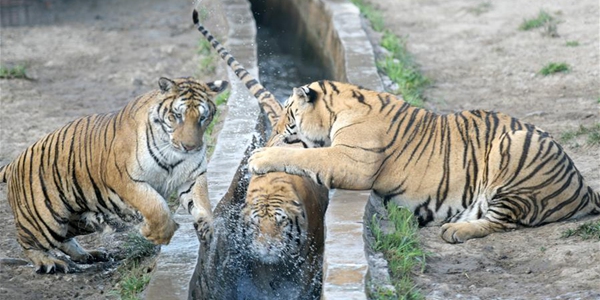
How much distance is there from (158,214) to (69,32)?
6.37 metres

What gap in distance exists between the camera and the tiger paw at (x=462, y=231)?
4961 mm

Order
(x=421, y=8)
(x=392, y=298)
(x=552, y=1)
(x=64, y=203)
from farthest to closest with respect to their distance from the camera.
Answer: (x=421, y=8) < (x=552, y=1) < (x=64, y=203) < (x=392, y=298)

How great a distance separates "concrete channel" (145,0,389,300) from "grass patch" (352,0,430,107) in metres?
0.18

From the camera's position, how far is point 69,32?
1038 centimetres

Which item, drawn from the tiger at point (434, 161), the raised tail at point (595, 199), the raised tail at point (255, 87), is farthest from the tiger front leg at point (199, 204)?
the raised tail at point (595, 199)

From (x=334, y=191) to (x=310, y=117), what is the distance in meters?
0.48

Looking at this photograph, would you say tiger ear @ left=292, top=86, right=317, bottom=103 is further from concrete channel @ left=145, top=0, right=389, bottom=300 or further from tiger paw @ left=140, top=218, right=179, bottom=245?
tiger paw @ left=140, top=218, right=179, bottom=245

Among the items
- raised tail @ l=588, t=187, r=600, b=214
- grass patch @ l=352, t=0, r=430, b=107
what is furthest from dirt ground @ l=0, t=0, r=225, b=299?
raised tail @ l=588, t=187, r=600, b=214

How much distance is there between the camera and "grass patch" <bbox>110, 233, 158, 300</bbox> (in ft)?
14.4

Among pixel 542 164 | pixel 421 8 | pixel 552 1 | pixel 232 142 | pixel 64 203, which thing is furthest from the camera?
pixel 421 8

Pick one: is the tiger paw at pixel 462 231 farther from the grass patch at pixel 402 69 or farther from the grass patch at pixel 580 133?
the grass patch at pixel 402 69

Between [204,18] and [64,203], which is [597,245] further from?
[204,18]

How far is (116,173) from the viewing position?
454 centimetres

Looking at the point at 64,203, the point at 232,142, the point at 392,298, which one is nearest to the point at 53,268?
the point at 64,203
